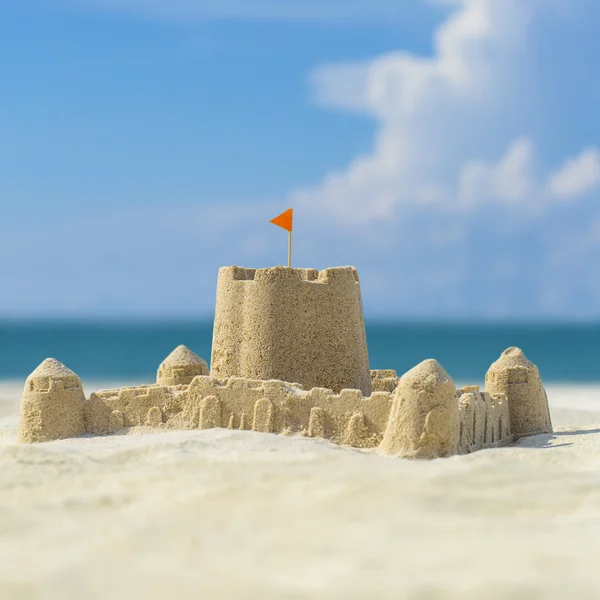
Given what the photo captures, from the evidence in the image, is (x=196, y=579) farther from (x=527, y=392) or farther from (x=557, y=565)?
(x=527, y=392)

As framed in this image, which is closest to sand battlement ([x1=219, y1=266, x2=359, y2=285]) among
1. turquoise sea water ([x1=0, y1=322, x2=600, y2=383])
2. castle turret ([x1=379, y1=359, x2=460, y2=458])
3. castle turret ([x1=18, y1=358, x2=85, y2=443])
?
castle turret ([x1=379, y1=359, x2=460, y2=458])

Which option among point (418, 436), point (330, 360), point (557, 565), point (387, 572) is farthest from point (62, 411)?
point (557, 565)

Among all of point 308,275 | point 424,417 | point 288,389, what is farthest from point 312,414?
point 308,275

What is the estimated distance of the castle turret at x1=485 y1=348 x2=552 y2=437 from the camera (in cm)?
1664

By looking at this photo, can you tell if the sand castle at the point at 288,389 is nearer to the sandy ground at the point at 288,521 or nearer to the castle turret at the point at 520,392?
the castle turret at the point at 520,392

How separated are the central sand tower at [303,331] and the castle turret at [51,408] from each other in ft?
9.18

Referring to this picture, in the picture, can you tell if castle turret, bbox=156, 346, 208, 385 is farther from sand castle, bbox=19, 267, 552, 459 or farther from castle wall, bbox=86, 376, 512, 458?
castle wall, bbox=86, 376, 512, 458

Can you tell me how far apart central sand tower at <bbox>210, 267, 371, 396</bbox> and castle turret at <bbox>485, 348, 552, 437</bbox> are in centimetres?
251

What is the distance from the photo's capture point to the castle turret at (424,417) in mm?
13281

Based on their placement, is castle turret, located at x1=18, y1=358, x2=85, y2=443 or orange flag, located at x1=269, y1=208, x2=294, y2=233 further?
orange flag, located at x1=269, y1=208, x2=294, y2=233

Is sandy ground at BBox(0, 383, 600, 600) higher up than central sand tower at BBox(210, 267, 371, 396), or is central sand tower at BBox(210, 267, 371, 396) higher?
central sand tower at BBox(210, 267, 371, 396)

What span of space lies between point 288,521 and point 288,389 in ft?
13.7

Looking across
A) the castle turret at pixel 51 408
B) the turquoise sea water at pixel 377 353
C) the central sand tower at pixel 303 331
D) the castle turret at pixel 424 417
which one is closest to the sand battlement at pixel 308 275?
the central sand tower at pixel 303 331

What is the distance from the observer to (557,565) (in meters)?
9.12
